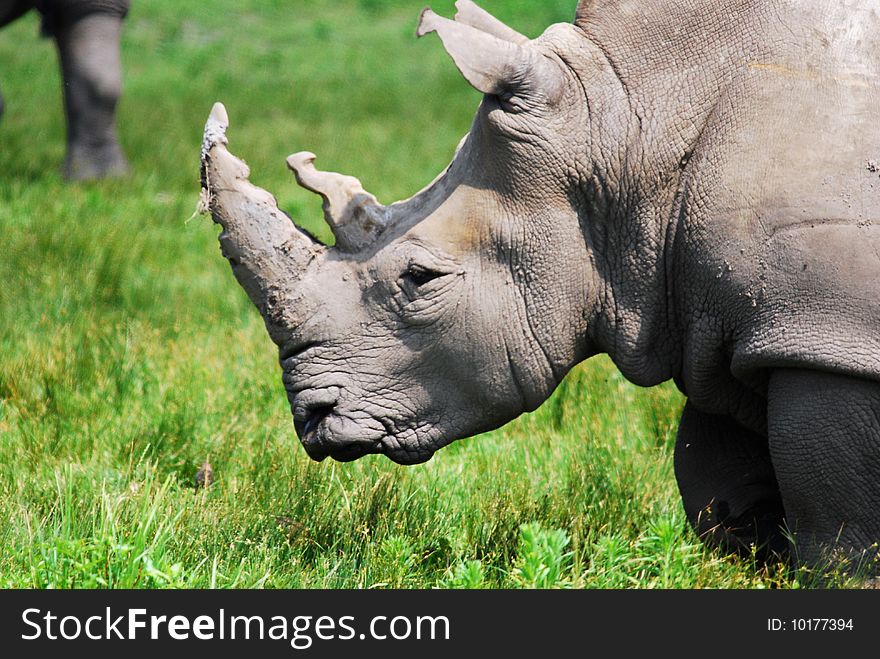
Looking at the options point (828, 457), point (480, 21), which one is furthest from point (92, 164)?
point (828, 457)

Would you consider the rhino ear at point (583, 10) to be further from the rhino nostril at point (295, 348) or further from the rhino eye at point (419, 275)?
the rhino nostril at point (295, 348)

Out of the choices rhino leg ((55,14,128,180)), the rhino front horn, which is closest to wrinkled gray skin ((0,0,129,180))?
rhino leg ((55,14,128,180))

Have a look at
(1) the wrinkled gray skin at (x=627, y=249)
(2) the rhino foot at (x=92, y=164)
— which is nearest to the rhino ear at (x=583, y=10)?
(1) the wrinkled gray skin at (x=627, y=249)

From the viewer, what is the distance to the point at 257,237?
13.5 ft

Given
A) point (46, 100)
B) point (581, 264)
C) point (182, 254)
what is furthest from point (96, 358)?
point (46, 100)

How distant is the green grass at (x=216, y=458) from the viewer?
13.4 feet

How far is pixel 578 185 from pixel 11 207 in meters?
5.76

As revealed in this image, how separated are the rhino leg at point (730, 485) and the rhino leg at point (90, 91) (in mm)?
6649

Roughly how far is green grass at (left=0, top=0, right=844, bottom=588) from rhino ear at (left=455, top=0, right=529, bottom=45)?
4.82ft

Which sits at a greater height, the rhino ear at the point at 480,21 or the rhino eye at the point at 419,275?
the rhino ear at the point at 480,21

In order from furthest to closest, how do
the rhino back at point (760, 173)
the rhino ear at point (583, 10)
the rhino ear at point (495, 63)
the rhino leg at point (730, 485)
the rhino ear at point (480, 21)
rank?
the rhino leg at point (730, 485) → the rhino ear at point (480, 21) → the rhino ear at point (583, 10) → the rhino ear at point (495, 63) → the rhino back at point (760, 173)

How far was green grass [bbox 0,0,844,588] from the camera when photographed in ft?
13.4

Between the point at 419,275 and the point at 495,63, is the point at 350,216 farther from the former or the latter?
the point at 495,63

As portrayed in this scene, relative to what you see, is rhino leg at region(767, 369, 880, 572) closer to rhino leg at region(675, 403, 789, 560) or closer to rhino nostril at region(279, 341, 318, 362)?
rhino leg at region(675, 403, 789, 560)
